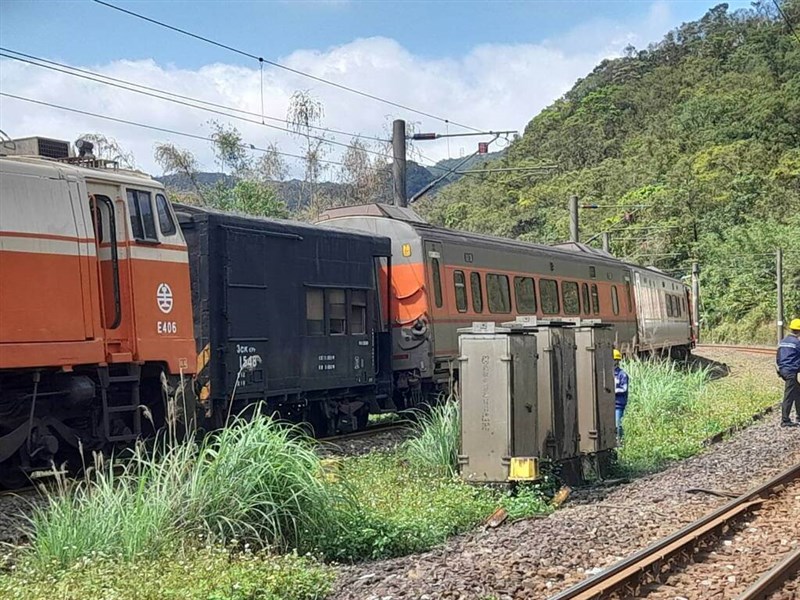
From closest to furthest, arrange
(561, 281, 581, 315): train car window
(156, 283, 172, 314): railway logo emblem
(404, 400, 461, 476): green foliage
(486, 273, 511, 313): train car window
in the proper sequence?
(156, 283, 172, 314): railway logo emblem
(404, 400, 461, 476): green foliage
(486, 273, 511, 313): train car window
(561, 281, 581, 315): train car window

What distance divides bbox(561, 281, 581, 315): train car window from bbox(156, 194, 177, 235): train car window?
41.6 feet

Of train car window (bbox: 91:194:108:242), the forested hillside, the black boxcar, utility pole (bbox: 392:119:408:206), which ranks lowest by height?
the black boxcar

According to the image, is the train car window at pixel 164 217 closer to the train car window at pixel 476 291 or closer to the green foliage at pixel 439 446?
the green foliage at pixel 439 446

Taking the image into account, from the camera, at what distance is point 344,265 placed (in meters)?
14.6

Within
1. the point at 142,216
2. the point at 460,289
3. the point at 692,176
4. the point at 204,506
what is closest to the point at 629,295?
the point at 460,289

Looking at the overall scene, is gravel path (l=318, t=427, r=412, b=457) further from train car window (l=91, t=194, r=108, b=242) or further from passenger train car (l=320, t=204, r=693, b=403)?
train car window (l=91, t=194, r=108, b=242)

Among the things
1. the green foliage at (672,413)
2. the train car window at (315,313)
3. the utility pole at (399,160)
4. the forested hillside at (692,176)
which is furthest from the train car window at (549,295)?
the forested hillside at (692,176)

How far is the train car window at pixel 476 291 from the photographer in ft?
58.2

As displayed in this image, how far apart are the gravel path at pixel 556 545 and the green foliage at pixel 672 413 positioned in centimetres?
128

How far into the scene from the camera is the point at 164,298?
10648 millimetres

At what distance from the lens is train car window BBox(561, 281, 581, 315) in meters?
21.8

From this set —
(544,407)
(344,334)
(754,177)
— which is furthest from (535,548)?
(754,177)

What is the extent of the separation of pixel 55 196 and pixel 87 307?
1.19 m

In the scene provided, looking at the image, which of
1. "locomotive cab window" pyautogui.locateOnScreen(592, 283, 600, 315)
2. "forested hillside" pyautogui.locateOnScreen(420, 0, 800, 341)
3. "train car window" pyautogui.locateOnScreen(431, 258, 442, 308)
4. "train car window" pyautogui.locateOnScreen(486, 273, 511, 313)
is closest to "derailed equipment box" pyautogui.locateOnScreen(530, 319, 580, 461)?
"train car window" pyautogui.locateOnScreen(431, 258, 442, 308)
